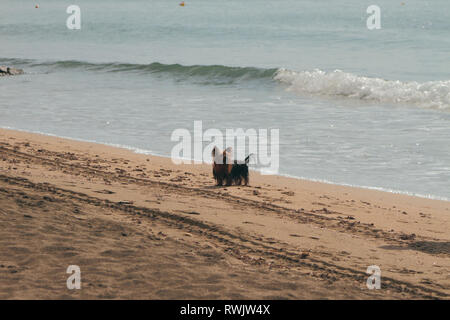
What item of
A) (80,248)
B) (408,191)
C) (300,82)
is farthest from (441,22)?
→ (80,248)

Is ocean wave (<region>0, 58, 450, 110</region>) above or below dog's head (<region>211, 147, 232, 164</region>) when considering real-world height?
above

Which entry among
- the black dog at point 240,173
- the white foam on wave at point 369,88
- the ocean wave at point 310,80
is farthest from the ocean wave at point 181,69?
the black dog at point 240,173

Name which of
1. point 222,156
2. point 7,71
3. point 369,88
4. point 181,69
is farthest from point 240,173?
point 181,69

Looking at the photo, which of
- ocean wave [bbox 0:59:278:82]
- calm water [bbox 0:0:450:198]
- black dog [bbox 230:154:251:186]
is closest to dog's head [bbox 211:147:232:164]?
black dog [bbox 230:154:251:186]

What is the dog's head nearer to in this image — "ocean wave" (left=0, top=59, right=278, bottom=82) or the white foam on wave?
the white foam on wave

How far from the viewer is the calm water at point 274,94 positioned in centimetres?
1235

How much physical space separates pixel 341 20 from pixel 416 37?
20166 mm

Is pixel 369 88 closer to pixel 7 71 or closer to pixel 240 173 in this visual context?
pixel 240 173

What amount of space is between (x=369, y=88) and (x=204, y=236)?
17215 millimetres

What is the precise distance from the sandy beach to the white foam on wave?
11436 millimetres

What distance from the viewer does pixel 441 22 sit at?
202 ft

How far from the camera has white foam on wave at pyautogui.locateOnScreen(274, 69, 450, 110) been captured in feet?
66.7

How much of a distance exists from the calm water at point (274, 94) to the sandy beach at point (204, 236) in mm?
1920

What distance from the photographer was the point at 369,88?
22797mm
